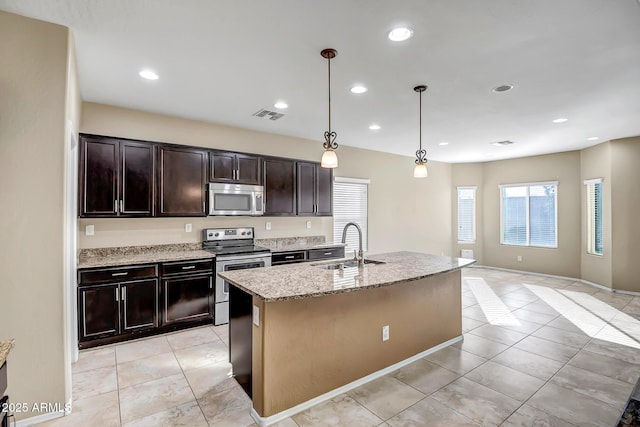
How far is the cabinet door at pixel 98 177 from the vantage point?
3.44m

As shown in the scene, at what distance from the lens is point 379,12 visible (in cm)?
208

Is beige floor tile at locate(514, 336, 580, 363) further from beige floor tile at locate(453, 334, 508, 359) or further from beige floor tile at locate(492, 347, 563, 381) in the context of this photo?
beige floor tile at locate(453, 334, 508, 359)

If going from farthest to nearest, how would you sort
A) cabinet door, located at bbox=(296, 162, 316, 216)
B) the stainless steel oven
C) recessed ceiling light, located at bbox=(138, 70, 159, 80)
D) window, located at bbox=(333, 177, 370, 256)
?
window, located at bbox=(333, 177, 370, 256) → cabinet door, located at bbox=(296, 162, 316, 216) → the stainless steel oven → recessed ceiling light, located at bbox=(138, 70, 159, 80)

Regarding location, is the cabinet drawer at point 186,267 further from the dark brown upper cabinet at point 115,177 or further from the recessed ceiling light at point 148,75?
the recessed ceiling light at point 148,75

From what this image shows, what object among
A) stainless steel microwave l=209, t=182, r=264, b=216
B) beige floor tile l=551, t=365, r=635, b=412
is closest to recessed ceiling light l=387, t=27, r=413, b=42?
stainless steel microwave l=209, t=182, r=264, b=216

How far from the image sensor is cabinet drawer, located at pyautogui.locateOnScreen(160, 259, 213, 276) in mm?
3638

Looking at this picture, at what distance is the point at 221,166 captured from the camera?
4.37 metres

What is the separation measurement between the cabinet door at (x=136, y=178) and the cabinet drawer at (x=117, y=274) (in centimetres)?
69

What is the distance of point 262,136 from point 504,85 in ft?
11.0

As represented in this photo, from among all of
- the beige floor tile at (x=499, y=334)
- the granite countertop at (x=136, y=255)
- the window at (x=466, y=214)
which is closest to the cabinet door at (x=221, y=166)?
the granite countertop at (x=136, y=255)

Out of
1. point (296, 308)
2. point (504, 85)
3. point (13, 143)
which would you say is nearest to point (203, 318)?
point (296, 308)

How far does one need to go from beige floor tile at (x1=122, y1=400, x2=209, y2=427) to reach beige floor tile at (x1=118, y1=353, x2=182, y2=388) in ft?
1.83

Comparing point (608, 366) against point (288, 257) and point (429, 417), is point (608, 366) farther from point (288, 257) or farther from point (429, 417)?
point (288, 257)

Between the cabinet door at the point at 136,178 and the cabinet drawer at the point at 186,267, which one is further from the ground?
the cabinet door at the point at 136,178
